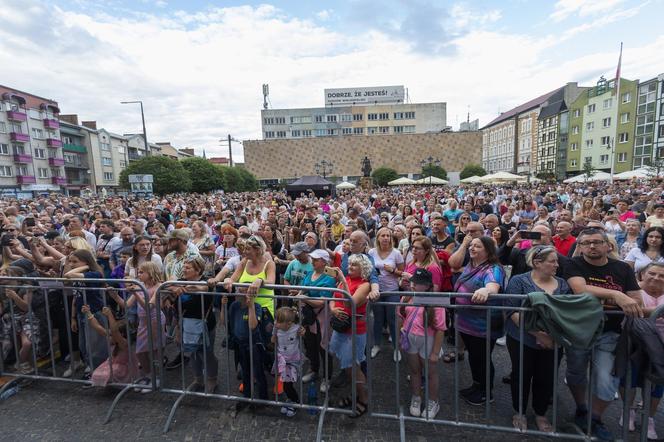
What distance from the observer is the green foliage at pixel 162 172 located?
126 ft

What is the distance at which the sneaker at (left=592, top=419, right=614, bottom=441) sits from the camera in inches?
110

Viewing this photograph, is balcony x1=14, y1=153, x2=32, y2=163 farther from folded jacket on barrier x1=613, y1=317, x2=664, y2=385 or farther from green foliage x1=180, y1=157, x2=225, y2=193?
folded jacket on barrier x1=613, y1=317, x2=664, y2=385

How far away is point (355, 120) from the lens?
3174 inches

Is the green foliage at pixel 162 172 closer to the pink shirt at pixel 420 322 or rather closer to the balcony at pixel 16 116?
the balcony at pixel 16 116

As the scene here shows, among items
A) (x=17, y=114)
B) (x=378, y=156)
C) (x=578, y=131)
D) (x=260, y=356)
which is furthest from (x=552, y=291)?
(x=378, y=156)

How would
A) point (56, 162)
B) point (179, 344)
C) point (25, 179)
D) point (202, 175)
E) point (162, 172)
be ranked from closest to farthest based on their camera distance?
point (179, 344), point (162, 172), point (25, 179), point (202, 175), point (56, 162)

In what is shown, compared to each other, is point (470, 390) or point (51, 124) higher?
point (51, 124)

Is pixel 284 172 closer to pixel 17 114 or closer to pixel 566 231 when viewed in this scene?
pixel 17 114

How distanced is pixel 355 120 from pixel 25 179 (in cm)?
6235

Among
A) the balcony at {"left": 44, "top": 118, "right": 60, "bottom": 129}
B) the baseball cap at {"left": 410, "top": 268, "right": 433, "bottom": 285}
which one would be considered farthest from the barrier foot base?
the balcony at {"left": 44, "top": 118, "right": 60, "bottom": 129}

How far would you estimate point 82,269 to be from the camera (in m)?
4.02

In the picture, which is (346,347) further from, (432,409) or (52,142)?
(52,142)

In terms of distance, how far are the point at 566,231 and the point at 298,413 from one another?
4494 millimetres

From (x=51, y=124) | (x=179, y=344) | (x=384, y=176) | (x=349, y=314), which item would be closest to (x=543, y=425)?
(x=349, y=314)
